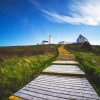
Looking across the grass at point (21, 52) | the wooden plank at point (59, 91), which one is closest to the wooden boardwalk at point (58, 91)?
the wooden plank at point (59, 91)

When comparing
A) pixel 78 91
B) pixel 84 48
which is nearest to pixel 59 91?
pixel 78 91

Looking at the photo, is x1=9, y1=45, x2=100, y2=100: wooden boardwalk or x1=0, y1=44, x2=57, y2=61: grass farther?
x1=0, y1=44, x2=57, y2=61: grass

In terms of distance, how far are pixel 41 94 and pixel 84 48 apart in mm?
29817

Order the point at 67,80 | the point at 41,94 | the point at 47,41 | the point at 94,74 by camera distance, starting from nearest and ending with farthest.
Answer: the point at 41,94 < the point at 67,80 < the point at 94,74 < the point at 47,41

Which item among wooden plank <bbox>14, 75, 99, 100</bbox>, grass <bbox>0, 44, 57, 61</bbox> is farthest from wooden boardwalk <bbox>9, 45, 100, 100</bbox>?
grass <bbox>0, 44, 57, 61</bbox>

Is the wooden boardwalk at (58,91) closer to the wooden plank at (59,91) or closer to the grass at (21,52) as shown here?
the wooden plank at (59,91)

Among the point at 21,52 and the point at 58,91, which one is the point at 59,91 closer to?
the point at 58,91

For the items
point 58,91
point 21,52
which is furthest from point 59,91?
point 21,52

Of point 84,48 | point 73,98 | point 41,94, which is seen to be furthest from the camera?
point 84,48

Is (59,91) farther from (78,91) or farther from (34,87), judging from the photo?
(34,87)

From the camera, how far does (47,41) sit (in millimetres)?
73250

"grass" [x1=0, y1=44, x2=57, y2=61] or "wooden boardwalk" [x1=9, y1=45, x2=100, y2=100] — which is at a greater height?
"grass" [x1=0, y1=44, x2=57, y2=61]

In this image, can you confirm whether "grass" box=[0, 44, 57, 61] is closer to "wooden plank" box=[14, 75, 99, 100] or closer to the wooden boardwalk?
the wooden boardwalk

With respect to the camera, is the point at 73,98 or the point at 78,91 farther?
the point at 78,91
